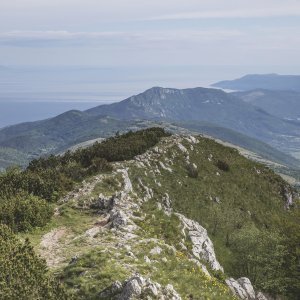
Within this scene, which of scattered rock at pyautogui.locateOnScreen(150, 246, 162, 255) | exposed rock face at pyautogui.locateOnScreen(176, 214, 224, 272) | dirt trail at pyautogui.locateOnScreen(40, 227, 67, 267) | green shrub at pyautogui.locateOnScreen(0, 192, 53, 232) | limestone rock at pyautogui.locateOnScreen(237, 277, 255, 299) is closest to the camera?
scattered rock at pyautogui.locateOnScreen(150, 246, 162, 255)

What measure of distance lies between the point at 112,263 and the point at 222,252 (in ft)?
95.9

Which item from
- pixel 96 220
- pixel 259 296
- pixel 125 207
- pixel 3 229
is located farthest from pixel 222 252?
pixel 3 229

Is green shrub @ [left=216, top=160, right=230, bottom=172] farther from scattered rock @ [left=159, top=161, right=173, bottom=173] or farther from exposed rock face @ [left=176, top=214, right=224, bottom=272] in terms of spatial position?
exposed rock face @ [left=176, top=214, right=224, bottom=272]

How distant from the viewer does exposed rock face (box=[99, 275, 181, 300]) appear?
19.2m

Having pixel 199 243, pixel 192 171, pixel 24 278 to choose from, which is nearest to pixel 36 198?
pixel 199 243

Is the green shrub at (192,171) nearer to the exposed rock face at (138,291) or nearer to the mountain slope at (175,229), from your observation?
the mountain slope at (175,229)

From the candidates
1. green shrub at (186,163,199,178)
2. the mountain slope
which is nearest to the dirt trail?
the mountain slope

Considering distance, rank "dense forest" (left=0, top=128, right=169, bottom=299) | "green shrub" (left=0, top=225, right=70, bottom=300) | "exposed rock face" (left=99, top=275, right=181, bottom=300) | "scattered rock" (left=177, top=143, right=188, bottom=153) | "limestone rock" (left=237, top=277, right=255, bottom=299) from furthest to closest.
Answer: "scattered rock" (left=177, top=143, right=188, bottom=153) → "limestone rock" (left=237, top=277, right=255, bottom=299) → "exposed rock face" (left=99, top=275, right=181, bottom=300) → "dense forest" (left=0, top=128, right=169, bottom=299) → "green shrub" (left=0, top=225, right=70, bottom=300)

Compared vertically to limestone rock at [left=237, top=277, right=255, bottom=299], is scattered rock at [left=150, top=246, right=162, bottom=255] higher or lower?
higher

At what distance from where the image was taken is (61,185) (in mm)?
43125

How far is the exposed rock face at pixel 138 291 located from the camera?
757 inches

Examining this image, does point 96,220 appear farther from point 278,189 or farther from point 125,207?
point 278,189

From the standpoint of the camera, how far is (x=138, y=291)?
19.2 meters

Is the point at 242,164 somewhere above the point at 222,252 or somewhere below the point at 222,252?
above
